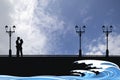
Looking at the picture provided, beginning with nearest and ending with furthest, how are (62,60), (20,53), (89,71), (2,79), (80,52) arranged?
(2,79)
(89,71)
(62,60)
(20,53)
(80,52)

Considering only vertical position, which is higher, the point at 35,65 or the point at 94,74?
the point at 94,74

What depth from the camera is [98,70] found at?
1616 cm

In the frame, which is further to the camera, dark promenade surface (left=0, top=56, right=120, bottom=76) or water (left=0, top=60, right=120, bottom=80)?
dark promenade surface (left=0, top=56, right=120, bottom=76)

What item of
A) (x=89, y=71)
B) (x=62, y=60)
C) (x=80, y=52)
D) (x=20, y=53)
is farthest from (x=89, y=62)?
(x=80, y=52)

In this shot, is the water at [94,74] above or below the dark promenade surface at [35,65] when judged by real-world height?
above

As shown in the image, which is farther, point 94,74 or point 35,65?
point 35,65

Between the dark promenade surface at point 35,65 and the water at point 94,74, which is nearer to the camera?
the water at point 94,74

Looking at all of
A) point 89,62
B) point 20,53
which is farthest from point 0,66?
point 89,62

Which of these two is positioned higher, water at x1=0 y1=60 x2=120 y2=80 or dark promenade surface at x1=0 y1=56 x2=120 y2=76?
water at x1=0 y1=60 x2=120 y2=80

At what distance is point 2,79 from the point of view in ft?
50.1

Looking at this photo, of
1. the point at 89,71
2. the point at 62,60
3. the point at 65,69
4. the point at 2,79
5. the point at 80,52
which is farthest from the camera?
the point at 80,52

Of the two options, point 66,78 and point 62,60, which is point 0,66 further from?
point 66,78

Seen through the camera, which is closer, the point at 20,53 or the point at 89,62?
the point at 89,62

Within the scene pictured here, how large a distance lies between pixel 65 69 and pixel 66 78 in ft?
41.1
